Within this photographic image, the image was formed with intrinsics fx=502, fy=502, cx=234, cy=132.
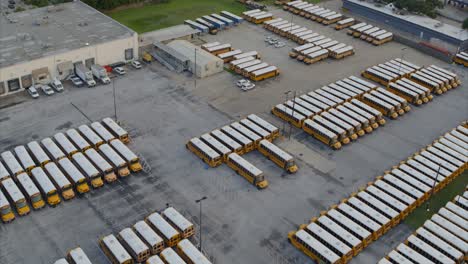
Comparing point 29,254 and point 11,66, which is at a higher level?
point 11,66

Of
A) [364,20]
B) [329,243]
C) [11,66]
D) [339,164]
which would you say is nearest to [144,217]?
[329,243]

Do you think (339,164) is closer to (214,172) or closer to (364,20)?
(214,172)

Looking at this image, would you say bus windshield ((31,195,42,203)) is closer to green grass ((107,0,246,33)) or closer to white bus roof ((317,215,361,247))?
white bus roof ((317,215,361,247))

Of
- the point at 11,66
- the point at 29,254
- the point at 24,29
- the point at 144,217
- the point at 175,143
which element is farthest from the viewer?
the point at 24,29

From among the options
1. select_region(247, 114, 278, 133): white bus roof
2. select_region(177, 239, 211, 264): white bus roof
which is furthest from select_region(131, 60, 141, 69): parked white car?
select_region(177, 239, 211, 264): white bus roof

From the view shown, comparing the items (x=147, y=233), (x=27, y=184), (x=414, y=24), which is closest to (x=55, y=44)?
(x=27, y=184)

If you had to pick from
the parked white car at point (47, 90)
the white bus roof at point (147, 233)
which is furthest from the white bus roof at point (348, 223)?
the parked white car at point (47, 90)

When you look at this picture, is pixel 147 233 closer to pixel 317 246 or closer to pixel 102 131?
pixel 317 246
